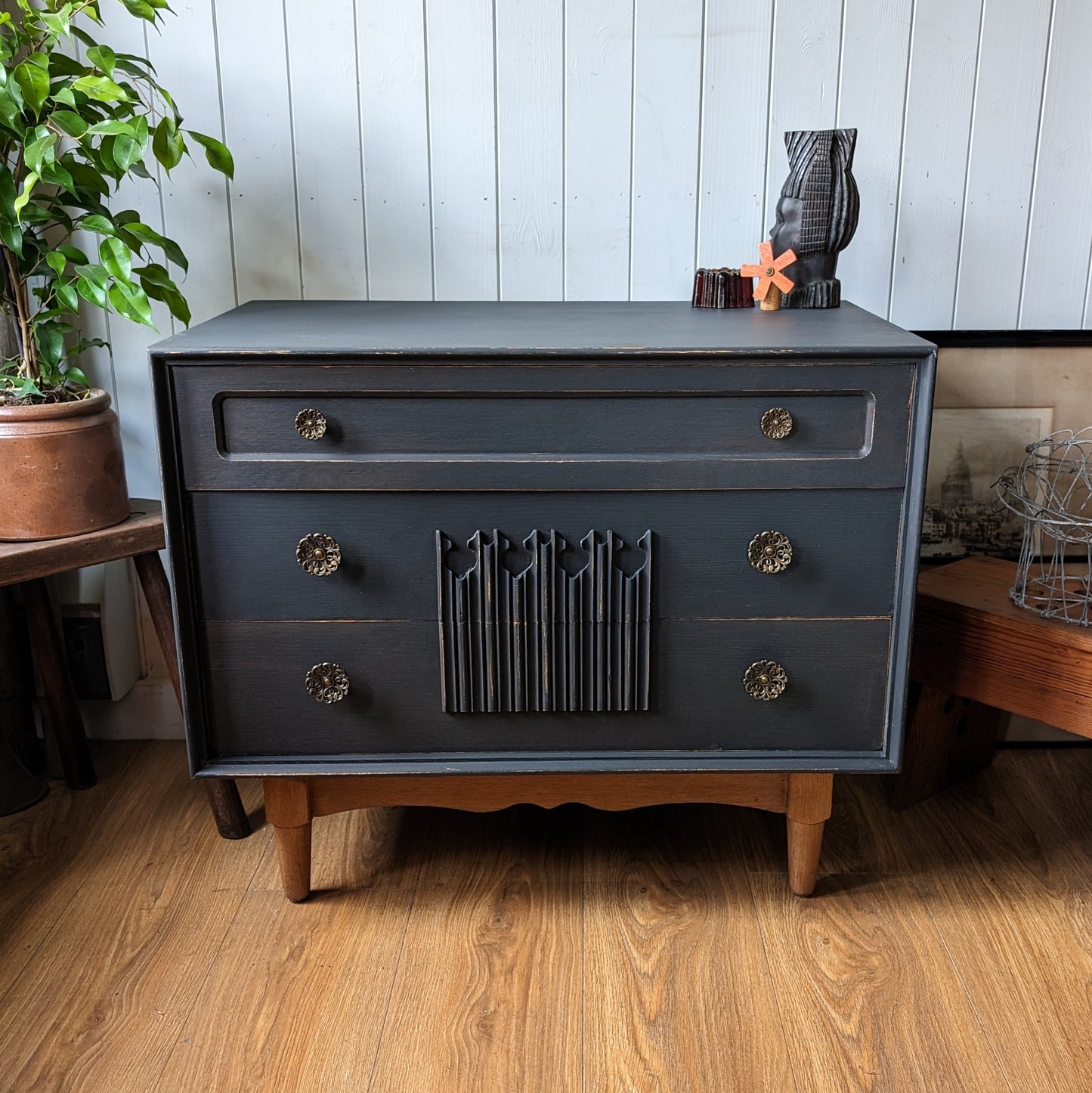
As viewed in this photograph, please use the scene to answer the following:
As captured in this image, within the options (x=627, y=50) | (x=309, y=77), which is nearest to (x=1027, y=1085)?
(x=627, y=50)

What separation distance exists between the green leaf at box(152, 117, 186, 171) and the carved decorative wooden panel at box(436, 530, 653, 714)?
1.95ft

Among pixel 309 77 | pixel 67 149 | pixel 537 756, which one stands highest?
pixel 309 77

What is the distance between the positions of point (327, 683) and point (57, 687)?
0.68 m

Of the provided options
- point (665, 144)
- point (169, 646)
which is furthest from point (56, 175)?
point (665, 144)

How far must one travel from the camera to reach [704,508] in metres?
1.29

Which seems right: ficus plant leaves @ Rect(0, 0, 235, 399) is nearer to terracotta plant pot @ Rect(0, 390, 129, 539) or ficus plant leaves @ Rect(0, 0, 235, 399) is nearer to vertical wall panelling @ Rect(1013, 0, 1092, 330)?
terracotta plant pot @ Rect(0, 390, 129, 539)

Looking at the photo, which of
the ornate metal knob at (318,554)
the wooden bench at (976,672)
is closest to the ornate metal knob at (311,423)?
the ornate metal knob at (318,554)

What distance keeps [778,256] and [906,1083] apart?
3.61 ft

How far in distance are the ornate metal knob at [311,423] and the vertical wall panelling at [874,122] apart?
94 cm

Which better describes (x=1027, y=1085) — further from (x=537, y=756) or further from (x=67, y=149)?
(x=67, y=149)

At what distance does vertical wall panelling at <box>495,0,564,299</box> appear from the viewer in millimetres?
1624

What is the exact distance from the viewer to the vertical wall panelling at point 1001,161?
Result: 5.34 feet

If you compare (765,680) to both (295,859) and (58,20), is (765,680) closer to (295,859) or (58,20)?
(295,859)

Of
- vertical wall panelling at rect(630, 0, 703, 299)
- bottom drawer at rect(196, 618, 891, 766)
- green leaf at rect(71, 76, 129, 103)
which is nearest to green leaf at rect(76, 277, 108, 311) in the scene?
green leaf at rect(71, 76, 129, 103)
